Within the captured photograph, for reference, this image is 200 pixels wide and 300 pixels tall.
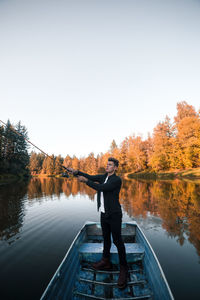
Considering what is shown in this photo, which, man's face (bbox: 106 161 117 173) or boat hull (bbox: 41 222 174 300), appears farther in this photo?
man's face (bbox: 106 161 117 173)

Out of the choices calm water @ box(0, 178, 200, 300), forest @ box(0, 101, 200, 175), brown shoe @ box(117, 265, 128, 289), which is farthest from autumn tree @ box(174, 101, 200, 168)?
brown shoe @ box(117, 265, 128, 289)

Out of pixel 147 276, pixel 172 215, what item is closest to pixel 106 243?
pixel 147 276

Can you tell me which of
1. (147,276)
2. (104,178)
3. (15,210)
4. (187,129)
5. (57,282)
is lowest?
(15,210)

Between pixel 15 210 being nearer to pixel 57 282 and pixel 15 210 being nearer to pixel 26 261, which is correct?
pixel 26 261

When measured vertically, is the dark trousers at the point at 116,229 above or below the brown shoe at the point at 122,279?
above

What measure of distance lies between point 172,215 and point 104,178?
29.3 feet

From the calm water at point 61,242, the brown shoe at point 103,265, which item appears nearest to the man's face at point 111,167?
the brown shoe at point 103,265

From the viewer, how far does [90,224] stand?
616cm

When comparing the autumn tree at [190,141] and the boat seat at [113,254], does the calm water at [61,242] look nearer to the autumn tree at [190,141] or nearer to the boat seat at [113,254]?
the boat seat at [113,254]

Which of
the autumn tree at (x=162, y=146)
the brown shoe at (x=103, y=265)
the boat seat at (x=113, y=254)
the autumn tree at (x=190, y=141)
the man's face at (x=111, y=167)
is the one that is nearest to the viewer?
the man's face at (x=111, y=167)

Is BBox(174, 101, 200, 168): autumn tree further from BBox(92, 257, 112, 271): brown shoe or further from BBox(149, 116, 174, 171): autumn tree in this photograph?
BBox(92, 257, 112, 271): brown shoe

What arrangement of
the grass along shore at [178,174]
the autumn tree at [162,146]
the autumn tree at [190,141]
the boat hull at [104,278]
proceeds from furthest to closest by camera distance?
the autumn tree at [162,146]
the autumn tree at [190,141]
the grass along shore at [178,174]
the boat hull at [104,278]

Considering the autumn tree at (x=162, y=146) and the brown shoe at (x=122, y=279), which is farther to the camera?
the autumn tree at (x=162, y=146)

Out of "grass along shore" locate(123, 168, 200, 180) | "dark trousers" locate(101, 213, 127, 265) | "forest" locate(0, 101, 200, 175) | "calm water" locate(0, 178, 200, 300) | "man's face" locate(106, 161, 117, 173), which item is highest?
Answer: "forest" locate(0, 101, 200, 175)
